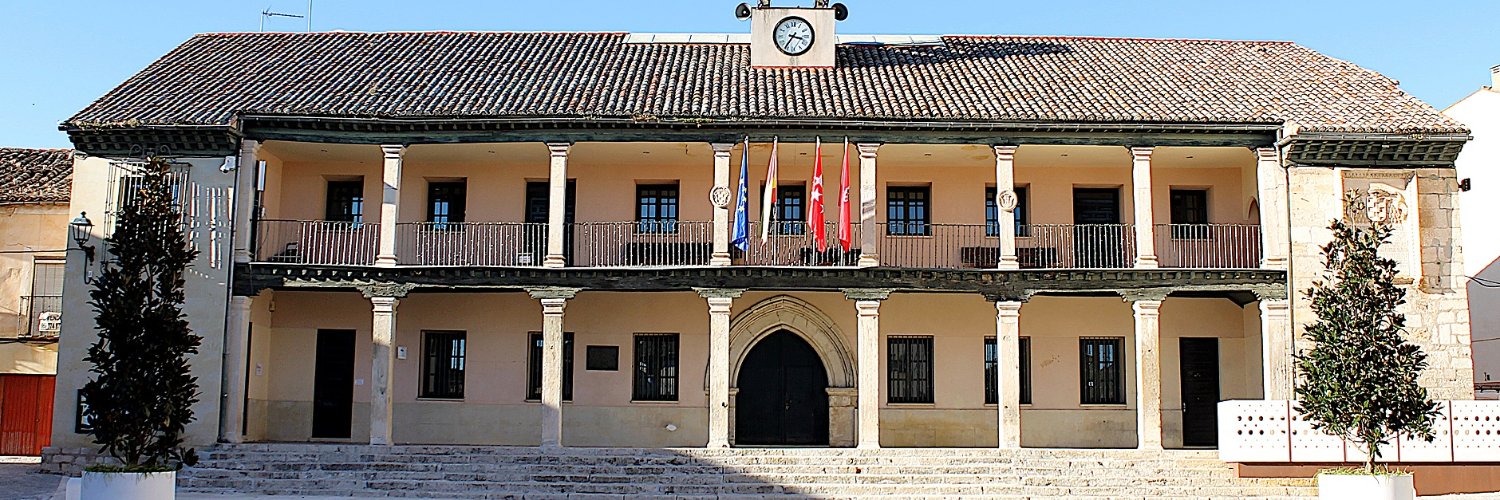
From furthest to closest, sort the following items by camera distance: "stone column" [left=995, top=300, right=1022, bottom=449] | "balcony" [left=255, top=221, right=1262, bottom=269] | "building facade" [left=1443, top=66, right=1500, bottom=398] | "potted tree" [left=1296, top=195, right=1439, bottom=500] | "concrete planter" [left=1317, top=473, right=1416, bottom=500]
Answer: "building facade" [left=1443, top=66, right=1500, bottom=398], "balcony" [left=255, top=221, right=1262, bottom=269], "stone column" [left=995, top=300, right=1022, bottom=449], "potted tree" [left=1296, top=195, right=1439, bottom=500], "concrete planter" [left=1317, top=473, right=1416, bottom=500]

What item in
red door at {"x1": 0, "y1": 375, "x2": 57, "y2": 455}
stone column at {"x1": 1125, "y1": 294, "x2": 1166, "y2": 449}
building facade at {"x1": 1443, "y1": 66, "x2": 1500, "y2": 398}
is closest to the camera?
stone column at {"x1": 1125, "y1": 294, "x2": 1166, "y2": 449}

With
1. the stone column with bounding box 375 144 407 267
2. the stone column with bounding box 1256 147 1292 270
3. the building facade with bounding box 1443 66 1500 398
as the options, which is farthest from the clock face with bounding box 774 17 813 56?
A: the building facade with bounding box 1443 66 1500 398

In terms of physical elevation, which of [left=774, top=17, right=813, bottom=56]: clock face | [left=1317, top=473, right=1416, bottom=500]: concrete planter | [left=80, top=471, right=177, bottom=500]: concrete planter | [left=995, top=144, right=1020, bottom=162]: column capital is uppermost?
[left=774, top=17, right=813, bottom=56]: clock face

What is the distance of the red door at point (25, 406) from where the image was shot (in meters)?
23.2

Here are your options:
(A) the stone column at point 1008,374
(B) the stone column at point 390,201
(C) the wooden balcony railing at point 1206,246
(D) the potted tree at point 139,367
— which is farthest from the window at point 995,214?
(D) the potted tree at point 139,367

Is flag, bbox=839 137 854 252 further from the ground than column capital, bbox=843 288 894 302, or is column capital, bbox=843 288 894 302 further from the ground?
flag, bbox=839 137 854 252

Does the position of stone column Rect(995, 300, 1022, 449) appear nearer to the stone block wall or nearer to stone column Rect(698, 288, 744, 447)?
stone column Rect(698, 288, 744, 447)

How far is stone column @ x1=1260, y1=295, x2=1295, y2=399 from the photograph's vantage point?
64.1 ft

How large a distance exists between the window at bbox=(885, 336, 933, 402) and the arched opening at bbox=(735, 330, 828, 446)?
3.77ft

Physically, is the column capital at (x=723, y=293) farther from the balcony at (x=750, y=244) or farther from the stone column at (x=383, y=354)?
the stone column at (x=383, y=354)

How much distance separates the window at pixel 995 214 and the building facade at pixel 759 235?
56 mm

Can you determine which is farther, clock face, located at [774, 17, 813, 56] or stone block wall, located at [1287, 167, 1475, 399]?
clock face, located at [774, 17, 813, 56]

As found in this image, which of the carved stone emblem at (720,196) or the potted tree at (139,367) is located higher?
the carved stone emblem at (720,196)

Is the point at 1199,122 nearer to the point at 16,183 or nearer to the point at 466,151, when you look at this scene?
the point at 466,151
